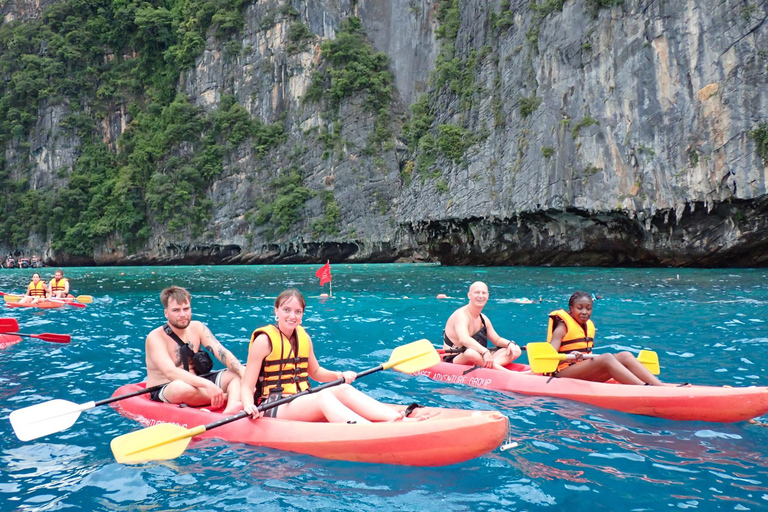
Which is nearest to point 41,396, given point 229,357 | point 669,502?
point 229,357

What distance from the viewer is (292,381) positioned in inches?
190

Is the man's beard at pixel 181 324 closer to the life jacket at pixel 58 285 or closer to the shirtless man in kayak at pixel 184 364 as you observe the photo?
the shirtless man in kayak at pixel 184 364

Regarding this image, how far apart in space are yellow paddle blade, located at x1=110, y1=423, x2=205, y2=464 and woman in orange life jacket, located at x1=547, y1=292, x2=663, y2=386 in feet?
12.8

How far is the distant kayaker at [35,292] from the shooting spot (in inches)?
606

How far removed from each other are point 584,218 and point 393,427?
27466 mm

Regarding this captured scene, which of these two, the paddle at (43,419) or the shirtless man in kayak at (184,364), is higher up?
the shirtless man in kayak at (184,364)

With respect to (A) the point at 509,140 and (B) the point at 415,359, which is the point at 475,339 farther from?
(A) the point at 509,140

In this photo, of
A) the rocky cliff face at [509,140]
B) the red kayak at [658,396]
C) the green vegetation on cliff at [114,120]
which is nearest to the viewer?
the red kayak at [658,396]

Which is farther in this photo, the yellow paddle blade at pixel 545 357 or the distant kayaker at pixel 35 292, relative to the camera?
the distant kayaker at pixel 35 292

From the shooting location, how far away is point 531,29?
32.6 m

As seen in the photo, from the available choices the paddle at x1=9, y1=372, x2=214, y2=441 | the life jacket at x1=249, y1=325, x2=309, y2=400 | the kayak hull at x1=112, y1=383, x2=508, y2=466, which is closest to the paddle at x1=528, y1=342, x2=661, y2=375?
the kayak hull at x1=112, y1=383, x2=508, y2=466

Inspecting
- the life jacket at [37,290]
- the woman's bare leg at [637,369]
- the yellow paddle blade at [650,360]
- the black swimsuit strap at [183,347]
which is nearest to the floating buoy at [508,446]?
the woman's bare leg at [637,369]

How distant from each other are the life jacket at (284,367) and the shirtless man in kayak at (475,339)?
2.66 m

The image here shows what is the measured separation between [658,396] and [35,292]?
16473mm
